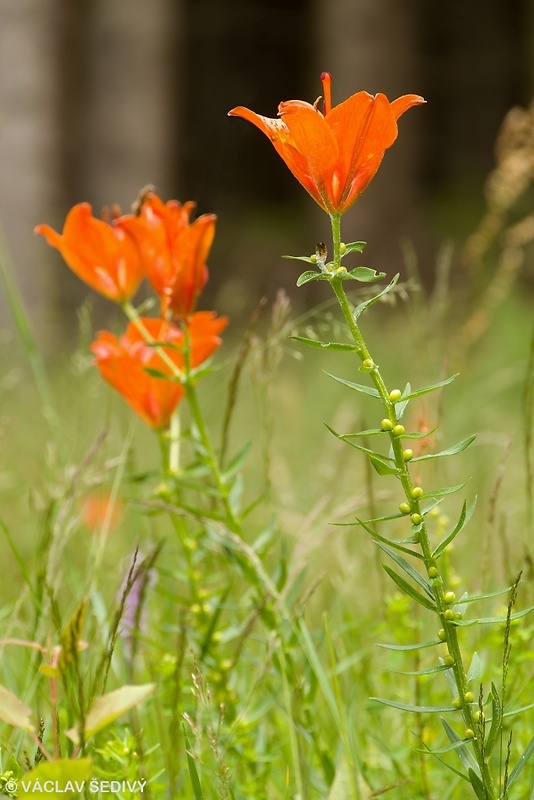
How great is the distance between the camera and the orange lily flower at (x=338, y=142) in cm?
56

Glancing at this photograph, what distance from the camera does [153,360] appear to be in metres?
0.85

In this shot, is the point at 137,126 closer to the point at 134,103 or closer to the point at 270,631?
the point at 134,103

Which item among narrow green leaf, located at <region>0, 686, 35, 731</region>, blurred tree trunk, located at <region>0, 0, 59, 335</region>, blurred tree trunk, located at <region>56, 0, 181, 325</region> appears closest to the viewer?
narrow green leaf, located at <region>0, 686, 35, 731</region>

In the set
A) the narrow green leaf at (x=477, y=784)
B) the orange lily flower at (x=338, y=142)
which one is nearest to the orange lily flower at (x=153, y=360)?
the orange lily flower at (x=338, y=142)

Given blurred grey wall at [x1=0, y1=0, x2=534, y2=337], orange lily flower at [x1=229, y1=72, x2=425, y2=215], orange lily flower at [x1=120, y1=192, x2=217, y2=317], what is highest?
orange lily flower at [x1=229, y1=72, x2=425, y2=215]

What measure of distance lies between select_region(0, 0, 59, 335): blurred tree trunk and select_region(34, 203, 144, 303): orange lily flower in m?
3.51

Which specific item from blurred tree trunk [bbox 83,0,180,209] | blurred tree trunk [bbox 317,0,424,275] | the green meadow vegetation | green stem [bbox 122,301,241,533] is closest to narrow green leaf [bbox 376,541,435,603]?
the green meadow vegetation

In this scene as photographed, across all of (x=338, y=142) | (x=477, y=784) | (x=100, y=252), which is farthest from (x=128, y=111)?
(x=477, y=784)

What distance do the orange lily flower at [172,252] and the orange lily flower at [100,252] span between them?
0.06 ft

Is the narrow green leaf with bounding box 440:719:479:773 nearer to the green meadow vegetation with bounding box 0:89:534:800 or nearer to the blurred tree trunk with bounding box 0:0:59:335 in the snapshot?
the green meadow vegetation with bounding box 0:89:534:800

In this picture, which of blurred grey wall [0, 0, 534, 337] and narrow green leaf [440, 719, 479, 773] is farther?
blurred grey wall [0, 0, 534, 337]

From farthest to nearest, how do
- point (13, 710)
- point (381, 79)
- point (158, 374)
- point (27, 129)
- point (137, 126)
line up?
point (137, 126), point (381, 79), point (27, 129), point (158, 374), point (13, 710)

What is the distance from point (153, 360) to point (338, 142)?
0.32m

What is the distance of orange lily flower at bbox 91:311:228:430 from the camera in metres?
0.83
